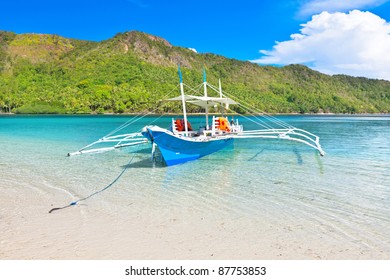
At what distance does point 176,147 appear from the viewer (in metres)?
13.4

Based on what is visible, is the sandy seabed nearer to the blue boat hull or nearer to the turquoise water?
the turquoise water

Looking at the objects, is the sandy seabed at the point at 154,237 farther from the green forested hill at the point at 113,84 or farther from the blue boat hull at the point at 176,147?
the green forested hill at the point at 113,84

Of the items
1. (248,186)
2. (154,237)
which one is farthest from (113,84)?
(154,237)

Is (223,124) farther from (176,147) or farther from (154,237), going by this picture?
(154,237)

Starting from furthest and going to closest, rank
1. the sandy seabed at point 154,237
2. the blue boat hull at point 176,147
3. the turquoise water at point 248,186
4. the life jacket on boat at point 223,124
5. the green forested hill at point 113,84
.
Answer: the green forested hill at point 113,84 → the life jacket on boat at point 223,124 → the blue boat hull at point 176,147 → the turquoise water at point 248,186 → the sandy seabed at point 154,237

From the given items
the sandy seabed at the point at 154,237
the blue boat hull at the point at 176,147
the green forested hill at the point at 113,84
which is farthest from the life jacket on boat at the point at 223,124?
the green forested hill at the point at 113,84

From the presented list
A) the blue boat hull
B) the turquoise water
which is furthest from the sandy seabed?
the blue boat hull

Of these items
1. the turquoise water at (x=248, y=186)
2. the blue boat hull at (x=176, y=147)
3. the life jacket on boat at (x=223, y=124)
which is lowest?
the turquoise water at (x=248, y=186)

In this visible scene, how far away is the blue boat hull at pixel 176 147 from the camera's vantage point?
40.4 ft

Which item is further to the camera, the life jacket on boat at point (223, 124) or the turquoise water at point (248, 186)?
the life jacket on boat at point (223, 124)

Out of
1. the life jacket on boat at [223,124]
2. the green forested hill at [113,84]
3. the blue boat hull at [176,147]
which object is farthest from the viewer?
the green forested hill at [113,84]

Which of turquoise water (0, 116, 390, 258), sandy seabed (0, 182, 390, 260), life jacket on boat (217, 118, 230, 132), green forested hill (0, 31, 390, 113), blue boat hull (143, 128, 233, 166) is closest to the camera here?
sandy seabed (0, 182, 390, 260)

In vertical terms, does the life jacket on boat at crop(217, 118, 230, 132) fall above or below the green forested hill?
below

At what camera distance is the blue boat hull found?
12.3 meters
